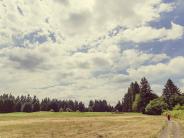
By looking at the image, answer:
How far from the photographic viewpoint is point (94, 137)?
41.8 meters

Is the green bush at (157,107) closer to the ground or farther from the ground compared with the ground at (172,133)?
farther from the ground

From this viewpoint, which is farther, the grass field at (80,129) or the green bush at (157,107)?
the green bush at (157,107)

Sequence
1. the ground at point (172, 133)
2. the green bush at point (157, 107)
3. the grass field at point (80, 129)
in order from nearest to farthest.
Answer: the ground at point (172, 133) → the grass field at point (80, 129) → the green bush at point (157, 107)

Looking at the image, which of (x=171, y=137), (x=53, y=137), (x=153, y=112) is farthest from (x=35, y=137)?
(x=153, y=112)

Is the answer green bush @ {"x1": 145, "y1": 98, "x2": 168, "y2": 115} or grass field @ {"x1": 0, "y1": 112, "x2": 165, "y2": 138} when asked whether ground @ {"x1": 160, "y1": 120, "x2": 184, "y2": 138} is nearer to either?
grass field @ {"x1": 0, "y1": 112, "x2": 165, "y2": 138}

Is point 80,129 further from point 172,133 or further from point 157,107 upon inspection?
point 157,107

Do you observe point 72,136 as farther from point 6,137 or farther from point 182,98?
point 182,98

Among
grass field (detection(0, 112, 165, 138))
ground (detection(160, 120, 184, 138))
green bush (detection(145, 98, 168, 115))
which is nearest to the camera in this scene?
ground (detection(160, 120, 184, 138))

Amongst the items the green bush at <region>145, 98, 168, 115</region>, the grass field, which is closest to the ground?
the grass field

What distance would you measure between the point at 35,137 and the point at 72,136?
4748 millimetres

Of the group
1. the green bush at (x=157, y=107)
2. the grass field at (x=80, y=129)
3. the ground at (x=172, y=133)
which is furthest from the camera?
the green bush at (x=157, y=107)

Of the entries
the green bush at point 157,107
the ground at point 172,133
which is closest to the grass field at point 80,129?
the ground at point 172,133

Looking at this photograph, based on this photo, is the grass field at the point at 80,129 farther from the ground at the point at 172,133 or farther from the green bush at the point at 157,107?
the green bush at the point at 157,107

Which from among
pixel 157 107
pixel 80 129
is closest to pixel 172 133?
pixel 80 129
